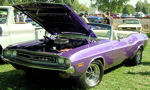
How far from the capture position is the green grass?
430 cm

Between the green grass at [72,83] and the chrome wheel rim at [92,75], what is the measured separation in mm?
145

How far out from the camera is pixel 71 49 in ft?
13.9

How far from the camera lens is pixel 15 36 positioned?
21.3ft

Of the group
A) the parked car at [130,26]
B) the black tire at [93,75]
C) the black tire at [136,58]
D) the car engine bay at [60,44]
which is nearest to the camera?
the black tire at [93,75]

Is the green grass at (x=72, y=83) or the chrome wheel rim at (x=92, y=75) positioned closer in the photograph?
the chrome wheel rim at (x=92, y=75)

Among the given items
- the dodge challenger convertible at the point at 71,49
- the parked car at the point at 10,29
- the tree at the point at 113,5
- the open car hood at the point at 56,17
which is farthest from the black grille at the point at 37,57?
the tree at the point at 113,5

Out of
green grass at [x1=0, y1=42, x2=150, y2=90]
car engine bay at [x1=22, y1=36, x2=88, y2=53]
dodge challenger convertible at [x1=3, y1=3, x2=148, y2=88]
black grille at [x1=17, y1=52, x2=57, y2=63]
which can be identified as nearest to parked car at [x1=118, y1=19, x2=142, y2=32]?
dodge challenger convertible at [x1=3, y1=3, x2=148, y2=88]

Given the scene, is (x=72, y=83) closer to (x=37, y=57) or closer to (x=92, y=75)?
(x=92, y=75)

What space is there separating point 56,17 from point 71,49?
1.13 metres

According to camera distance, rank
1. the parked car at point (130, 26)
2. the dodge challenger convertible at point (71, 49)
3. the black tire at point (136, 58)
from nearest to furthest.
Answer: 1. the dodge challenger convertible at point (71, 49)
2. the black tire at point (136, 58)
3. the parked car at point (130, 26)

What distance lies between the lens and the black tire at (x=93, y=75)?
Result: 402 cm

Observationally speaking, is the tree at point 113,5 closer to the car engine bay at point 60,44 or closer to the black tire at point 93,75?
Result: the car engine bay at point 60,44

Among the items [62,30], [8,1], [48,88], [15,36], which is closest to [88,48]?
[48,88]

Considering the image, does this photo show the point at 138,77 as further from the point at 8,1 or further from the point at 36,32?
the point at 8,1
